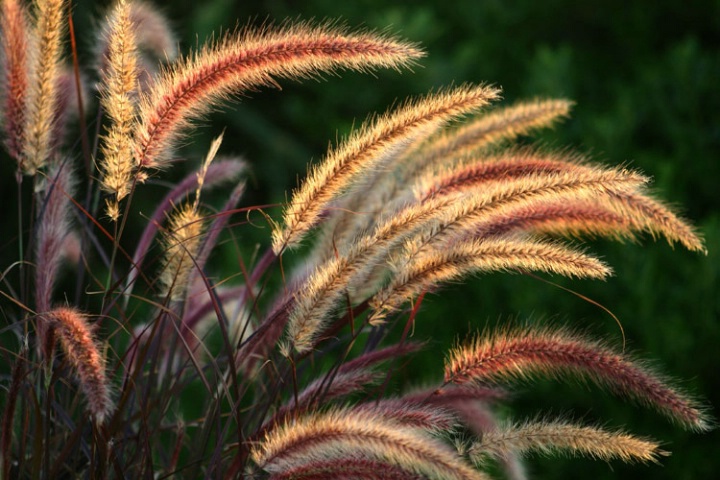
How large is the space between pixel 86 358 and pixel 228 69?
38cm

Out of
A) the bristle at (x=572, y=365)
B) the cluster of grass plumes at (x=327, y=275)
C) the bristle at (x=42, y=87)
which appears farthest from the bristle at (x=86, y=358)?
the bristle at (x=572, y=365)

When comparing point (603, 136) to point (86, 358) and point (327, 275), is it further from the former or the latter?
point (86, 358)

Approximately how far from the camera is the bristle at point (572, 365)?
1.09 m

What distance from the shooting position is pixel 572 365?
1092mm

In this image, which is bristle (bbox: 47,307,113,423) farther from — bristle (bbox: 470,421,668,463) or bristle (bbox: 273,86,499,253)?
bristle (bbox: 470,421,668,463)

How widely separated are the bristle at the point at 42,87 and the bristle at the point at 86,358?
0.98ft

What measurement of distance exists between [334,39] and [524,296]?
1504mm

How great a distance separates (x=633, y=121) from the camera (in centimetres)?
282

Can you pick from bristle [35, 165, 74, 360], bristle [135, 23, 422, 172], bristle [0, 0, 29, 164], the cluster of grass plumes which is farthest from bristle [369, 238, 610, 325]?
bristle [0, 0, 29, 164]

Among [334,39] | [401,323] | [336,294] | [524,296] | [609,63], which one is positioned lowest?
[401,323]

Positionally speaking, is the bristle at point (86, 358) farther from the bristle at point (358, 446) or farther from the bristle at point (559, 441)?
the bristle at point (559, 441)

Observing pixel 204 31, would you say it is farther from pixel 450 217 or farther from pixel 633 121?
pixel 450 217

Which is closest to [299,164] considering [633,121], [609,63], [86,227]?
[609,63]

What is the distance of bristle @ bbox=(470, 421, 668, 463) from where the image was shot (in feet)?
3.30
